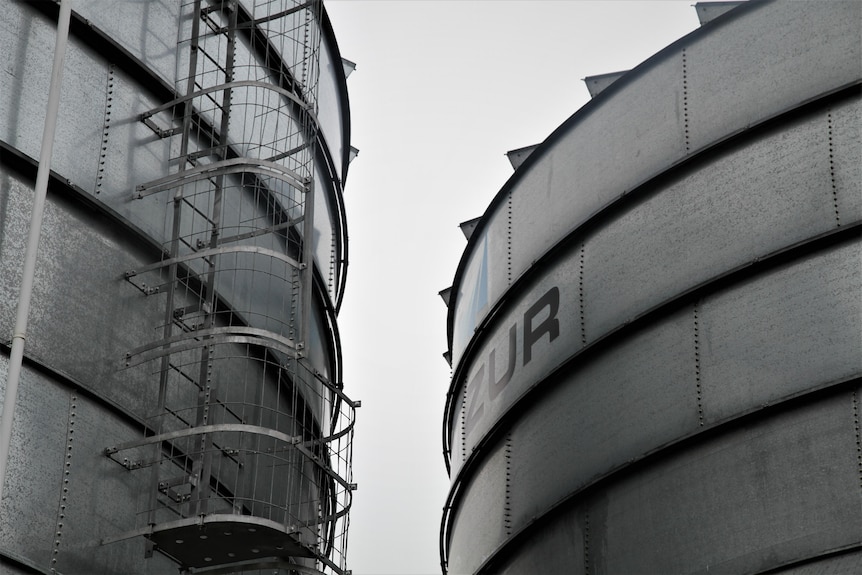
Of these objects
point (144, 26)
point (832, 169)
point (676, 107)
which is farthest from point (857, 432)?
point (144, 26)

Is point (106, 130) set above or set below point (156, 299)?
above

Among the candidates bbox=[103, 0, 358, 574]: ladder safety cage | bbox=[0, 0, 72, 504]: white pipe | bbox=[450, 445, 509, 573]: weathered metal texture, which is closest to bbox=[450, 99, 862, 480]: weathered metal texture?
bbox=[450, 445, 509, 573]: weathered metal texture

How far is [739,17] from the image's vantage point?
36.8 feet

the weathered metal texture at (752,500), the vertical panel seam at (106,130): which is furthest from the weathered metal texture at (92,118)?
the weathered metal texture at (752,500)

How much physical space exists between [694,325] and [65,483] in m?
4.93

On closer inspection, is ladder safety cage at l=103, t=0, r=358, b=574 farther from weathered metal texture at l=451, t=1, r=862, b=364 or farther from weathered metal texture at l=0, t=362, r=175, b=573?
weathered metal texture at l=451, t=1, r=862, b=364

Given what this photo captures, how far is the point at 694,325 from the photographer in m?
10.3

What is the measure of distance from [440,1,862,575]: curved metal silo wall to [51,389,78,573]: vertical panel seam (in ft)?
14.1

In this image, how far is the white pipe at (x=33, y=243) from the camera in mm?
7707

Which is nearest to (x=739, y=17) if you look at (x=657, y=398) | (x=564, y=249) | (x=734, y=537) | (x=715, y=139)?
(x=715, y=139)

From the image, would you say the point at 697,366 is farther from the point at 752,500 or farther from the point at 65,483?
the point at 65,483

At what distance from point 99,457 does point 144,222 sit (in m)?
2.01

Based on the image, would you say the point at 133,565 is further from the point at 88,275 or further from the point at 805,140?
the point at 805,140

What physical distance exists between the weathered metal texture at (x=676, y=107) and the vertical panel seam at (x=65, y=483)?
17.3 ft
